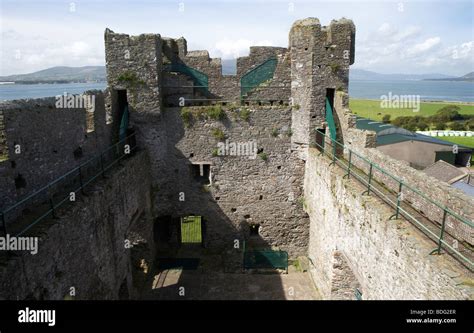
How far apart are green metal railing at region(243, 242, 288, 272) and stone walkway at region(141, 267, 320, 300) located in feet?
1.28

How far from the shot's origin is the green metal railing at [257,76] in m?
14.1

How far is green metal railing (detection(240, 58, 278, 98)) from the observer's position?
14102 millimetres

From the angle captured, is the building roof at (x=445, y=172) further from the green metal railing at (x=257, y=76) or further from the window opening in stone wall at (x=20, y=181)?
the window opening in stone wall at (x=20, y=181)

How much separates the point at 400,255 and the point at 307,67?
25.5 feet

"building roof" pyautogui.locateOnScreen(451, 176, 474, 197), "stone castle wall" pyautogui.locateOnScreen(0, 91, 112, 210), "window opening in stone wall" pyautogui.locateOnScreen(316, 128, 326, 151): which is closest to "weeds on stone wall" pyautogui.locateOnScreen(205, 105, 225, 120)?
"window opening in stone wall" pyautogui.locateOnScreen(316, 128, 326, 151)

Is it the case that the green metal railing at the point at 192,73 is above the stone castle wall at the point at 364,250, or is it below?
above

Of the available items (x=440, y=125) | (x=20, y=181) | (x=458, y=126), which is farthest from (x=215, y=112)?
(x=458, y=126)

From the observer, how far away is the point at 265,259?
14.4m

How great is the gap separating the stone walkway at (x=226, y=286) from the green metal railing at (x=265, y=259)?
390 mm

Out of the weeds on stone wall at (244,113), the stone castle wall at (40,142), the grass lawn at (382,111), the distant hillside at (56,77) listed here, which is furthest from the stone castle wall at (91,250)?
the grass lawn at (382,111)

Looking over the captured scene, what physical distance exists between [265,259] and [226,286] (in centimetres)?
201

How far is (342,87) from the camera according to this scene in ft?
41.2

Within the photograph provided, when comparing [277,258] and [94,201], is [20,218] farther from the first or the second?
[277,258]

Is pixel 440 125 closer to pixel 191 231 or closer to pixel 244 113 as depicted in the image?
pixel 191 231
